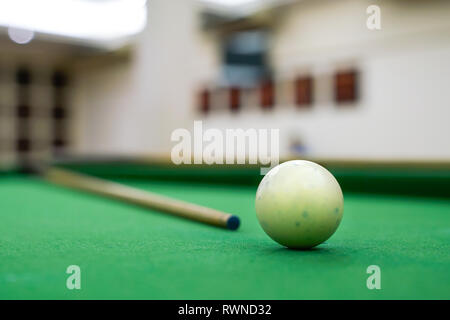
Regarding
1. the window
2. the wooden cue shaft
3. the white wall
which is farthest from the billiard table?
the window

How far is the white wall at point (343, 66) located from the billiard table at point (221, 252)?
421cm

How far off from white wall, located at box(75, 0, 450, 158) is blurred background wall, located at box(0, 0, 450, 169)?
0.02 m

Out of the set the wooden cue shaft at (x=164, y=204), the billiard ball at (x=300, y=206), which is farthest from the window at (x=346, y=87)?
the billiard ball at (x=300, y=206)

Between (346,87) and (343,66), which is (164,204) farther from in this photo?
(343,66)

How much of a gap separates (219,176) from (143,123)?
3.35m

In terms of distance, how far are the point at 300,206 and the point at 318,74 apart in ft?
23.7

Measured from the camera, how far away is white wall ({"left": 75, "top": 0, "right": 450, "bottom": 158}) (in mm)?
7207

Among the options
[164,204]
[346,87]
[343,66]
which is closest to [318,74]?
[343,66]

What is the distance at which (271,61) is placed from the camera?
29.9 ft

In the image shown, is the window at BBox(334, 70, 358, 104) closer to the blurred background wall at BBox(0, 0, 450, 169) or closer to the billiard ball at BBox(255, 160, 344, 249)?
the blurred background wall at BBox(0, 0, 450, 169)

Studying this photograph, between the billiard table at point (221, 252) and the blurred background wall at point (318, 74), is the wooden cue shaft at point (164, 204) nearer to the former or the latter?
the billiard table at point (221, 252)
